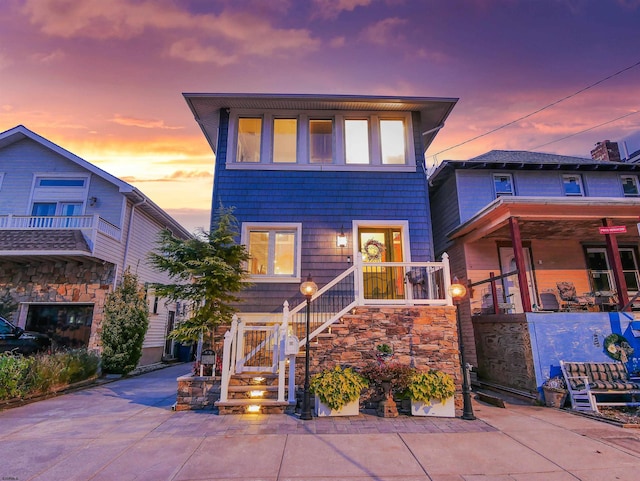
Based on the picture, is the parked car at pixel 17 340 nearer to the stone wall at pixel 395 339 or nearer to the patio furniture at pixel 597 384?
the stone wall at pixel 395 339

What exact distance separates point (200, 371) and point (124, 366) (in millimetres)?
5800

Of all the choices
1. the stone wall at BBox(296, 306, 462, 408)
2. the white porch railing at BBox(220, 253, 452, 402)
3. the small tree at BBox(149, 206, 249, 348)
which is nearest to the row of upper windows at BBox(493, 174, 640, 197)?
the white porch railing at BBox(220, 253, 452, 402)

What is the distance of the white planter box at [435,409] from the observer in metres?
5.48

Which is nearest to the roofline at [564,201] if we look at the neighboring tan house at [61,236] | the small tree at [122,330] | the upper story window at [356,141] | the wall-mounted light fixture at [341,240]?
the upper story window at [356,141]

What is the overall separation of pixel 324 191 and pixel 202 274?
3792 millimetres

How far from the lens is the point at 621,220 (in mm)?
8438

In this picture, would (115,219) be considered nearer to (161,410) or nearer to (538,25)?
(161,410)

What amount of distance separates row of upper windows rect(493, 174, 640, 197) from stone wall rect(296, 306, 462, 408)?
6.47 meters

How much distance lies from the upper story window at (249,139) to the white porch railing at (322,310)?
14.2ft

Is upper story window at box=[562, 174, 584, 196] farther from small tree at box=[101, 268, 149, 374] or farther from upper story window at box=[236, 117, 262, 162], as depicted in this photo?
small tree at box=[101, 268, 149, 374]

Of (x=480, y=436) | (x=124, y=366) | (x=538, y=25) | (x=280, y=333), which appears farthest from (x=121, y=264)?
(x=538, y=25)

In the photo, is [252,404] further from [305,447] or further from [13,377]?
[13,377]

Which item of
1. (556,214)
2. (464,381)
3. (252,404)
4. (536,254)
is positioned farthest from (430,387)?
(536,254)

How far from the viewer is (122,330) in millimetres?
10156
